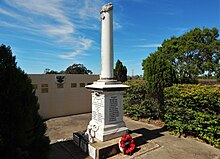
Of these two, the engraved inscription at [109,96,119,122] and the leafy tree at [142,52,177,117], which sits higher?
the leafy tree at [142,52,177,117]

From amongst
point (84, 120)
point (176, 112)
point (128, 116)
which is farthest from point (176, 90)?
point (84, 120)

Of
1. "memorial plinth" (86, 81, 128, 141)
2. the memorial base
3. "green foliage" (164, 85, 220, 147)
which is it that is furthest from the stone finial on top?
the memorial base

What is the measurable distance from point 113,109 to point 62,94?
198 inches

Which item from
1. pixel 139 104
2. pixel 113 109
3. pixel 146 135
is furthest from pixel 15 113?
pixel 139 104

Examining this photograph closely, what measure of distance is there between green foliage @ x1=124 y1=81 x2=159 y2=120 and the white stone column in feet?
11.4

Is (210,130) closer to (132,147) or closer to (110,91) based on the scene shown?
(132,147)

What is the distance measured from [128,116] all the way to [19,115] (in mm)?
7628

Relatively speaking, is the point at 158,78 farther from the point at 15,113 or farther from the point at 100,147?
the point at 15,113

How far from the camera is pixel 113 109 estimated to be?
203 inches

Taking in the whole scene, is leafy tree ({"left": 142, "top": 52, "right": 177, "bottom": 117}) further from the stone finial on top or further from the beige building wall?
the beige building wall

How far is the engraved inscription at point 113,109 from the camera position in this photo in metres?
5.09

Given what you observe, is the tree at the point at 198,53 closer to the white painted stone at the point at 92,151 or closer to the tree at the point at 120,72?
the tree at the point at 120,72

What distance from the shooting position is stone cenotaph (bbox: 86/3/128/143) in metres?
4.98

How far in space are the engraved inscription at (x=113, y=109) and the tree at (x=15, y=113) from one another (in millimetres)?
2701
